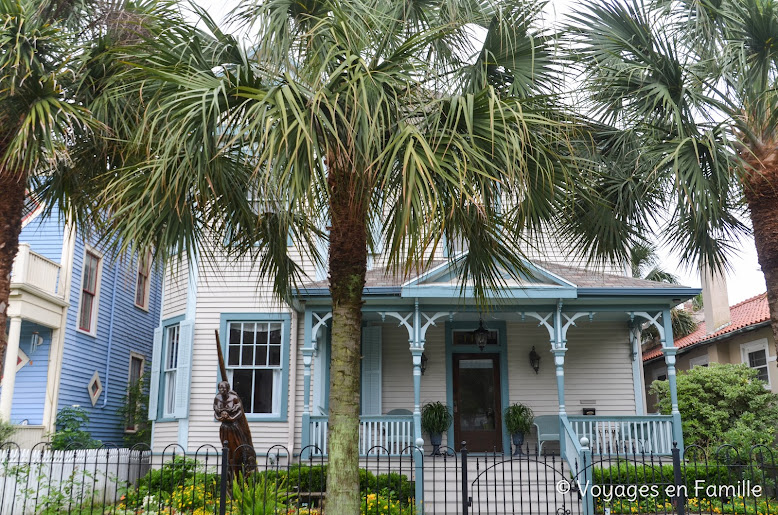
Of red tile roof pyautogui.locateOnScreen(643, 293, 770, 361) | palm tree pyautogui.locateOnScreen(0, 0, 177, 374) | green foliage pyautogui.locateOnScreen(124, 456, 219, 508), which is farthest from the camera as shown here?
red tile roof pyautogui.locateOnScreen(643, 293, 770, 361)

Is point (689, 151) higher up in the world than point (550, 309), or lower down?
higher up

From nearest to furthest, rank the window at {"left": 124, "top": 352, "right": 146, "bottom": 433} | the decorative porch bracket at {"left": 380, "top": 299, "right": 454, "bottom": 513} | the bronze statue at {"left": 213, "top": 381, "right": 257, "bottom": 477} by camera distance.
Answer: the bronze statue at {"left": 213, "top": 381, "right": 257, "bottom": 477}, the decorative porch bracket at {"left": 380, "top": 299, "right": 454, "bottom": 513}, the window at {"left": 124, "top": 352, "right": 146, "bottom": 433}

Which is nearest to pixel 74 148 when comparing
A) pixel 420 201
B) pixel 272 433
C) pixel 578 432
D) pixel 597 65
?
pixel 420 201

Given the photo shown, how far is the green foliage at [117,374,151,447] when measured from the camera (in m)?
18.2

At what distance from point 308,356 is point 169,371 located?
3.79 meters

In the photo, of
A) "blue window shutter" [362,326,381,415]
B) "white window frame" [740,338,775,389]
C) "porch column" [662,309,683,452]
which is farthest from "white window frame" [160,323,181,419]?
"white window frame" [740,338,775,389]

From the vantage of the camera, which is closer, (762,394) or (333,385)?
(333,385)

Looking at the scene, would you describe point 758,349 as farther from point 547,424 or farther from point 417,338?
point 417,338

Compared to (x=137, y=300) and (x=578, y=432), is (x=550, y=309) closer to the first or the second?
(x=578, y=432)

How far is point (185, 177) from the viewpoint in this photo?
243 inches

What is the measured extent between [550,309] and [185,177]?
8130 millimetres

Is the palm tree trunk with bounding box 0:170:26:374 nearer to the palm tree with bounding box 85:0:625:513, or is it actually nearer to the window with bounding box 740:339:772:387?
the palm tree with bounding box 85:0:625:513

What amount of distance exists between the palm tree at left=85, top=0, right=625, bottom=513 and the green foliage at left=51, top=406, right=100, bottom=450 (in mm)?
9150

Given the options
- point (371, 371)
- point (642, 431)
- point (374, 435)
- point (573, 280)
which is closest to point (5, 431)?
point (374, 435)
